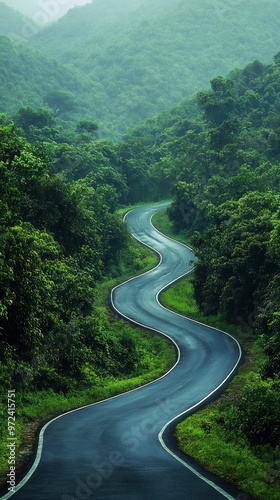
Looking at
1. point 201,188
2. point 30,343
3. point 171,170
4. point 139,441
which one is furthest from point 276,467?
point 171,170

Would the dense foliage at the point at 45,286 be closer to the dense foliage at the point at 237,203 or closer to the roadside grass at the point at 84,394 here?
the roadside grass at the point at 84,394

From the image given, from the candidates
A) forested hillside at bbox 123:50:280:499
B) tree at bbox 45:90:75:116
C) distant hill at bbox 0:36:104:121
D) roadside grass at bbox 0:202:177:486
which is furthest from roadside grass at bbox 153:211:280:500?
tree at bbox 45:90:75:116

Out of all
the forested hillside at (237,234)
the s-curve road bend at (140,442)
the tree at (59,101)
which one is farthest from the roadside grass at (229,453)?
the tree at (59,101)

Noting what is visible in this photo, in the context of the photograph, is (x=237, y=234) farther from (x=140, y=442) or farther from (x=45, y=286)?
(x=140, y=442)

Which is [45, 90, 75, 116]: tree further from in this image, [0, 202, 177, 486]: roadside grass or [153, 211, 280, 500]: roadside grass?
[153, 211, 280, 500]: roadside grass

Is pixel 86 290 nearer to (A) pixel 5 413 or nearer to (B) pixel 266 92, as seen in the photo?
(A) pixel 5 413
